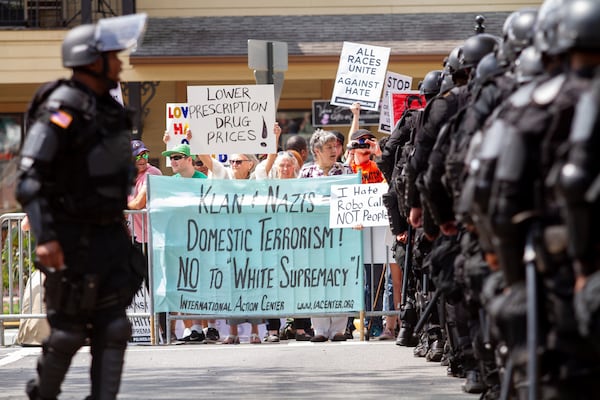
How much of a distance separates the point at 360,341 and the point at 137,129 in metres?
9.35

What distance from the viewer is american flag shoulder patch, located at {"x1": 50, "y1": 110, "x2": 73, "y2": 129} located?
6.71m

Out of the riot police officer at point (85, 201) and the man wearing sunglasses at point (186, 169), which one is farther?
the man wearing sunglasses at point (186, 169)

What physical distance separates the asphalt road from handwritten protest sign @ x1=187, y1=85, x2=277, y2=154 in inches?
Answer: 80.2

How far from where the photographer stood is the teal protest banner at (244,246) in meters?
12.9

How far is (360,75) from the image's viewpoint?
15070 millimetres

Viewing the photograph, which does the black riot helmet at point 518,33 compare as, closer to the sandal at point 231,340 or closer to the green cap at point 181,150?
the sandal at point 231,340

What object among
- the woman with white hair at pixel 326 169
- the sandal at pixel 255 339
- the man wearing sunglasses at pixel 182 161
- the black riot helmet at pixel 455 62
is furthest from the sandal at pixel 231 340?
the black riot helmet at pixel 455 62

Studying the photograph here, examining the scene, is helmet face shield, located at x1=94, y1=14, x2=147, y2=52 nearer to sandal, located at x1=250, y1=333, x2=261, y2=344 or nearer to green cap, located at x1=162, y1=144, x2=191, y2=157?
sandal, located at x1=250, y1=333, x2=261, y2=344

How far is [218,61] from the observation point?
69.7 ft

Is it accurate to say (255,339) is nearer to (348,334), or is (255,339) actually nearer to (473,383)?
(348,334)

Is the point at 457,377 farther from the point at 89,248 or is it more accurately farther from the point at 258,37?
the point at 258,37

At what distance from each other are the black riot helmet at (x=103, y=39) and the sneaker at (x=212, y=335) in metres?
6.60

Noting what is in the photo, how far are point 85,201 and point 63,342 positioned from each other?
2.30ft

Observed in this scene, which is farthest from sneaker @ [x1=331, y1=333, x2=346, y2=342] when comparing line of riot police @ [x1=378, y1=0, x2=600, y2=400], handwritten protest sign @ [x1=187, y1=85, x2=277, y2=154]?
line of riot police @ [x1=378, y1=0, x2=600, y2=400]
